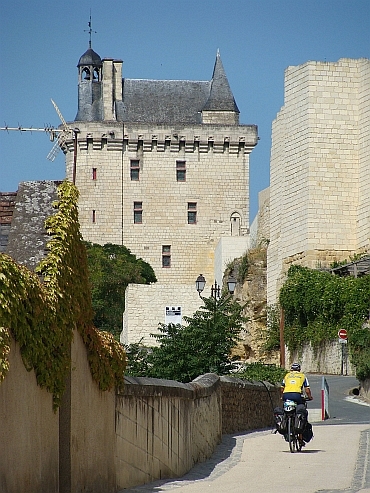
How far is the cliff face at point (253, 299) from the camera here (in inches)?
2159

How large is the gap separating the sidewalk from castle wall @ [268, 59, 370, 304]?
3159 cm

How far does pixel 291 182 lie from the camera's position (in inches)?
2105

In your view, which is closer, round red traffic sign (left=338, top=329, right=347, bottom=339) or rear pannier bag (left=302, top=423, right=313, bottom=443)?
Answer: rear pannier bag (left=302, top=423, right=313, bottom=443)

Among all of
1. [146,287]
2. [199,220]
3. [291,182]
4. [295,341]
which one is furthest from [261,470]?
[199,220]

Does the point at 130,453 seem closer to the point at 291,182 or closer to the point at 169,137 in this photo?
the point at 291,182

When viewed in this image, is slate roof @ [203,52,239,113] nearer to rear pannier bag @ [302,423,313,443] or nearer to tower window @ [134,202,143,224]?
tower window @ [134,202,143,224]

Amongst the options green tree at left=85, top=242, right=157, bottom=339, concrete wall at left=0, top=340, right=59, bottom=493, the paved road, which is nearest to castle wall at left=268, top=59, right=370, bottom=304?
green tree at left=85, top=242, right=157, bottom=339

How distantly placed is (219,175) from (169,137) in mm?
4034

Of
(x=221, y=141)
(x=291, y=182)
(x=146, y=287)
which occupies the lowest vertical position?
(x=146, y=287)

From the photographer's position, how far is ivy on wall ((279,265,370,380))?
4441 cm

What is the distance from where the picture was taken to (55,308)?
32.0 feet

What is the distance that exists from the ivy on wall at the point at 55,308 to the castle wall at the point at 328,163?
4085 cm

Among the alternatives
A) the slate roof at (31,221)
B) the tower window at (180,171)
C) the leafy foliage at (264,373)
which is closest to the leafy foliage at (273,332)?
the leafy foliage at (264,373)

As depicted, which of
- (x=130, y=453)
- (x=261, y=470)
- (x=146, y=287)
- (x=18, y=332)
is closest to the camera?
(x=18, y=332)
